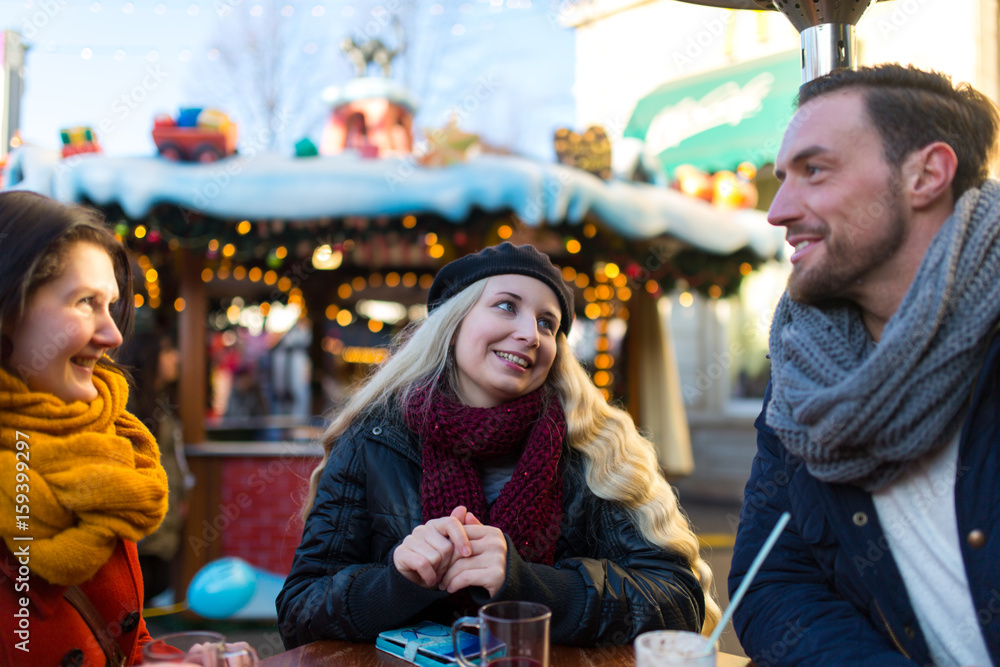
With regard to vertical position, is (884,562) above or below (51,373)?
below

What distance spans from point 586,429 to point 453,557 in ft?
2.07

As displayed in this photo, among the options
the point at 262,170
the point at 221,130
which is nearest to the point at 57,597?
the point at 262,170

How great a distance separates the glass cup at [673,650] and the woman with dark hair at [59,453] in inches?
40.5

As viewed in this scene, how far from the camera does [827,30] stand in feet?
5.98

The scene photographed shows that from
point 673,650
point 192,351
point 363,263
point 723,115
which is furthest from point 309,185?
point 723,115

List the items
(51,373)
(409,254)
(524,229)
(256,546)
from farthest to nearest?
(409,254) < (524,229) < (256,546) < (51,373)

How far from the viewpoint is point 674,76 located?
12086 millimetres

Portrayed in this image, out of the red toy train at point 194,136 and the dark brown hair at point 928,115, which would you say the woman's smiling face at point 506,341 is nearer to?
the dark brown hair at point 928,115

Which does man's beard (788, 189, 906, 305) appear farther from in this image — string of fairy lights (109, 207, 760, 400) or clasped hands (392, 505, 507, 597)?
string of fairy lights (109, 207, 760, 400)

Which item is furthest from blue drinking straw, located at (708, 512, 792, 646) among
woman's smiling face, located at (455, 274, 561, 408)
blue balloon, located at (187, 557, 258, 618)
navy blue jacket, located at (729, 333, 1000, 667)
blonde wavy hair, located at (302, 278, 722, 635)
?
blue balloon, located at (187, 557, 258, 618)

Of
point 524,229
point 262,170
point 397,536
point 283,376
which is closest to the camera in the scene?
point 397,536

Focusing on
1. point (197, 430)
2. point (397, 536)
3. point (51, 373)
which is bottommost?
point (197, 430)

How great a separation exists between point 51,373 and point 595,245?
17.1 feet

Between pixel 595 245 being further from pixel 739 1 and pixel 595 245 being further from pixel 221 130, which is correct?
pixel 739 1
